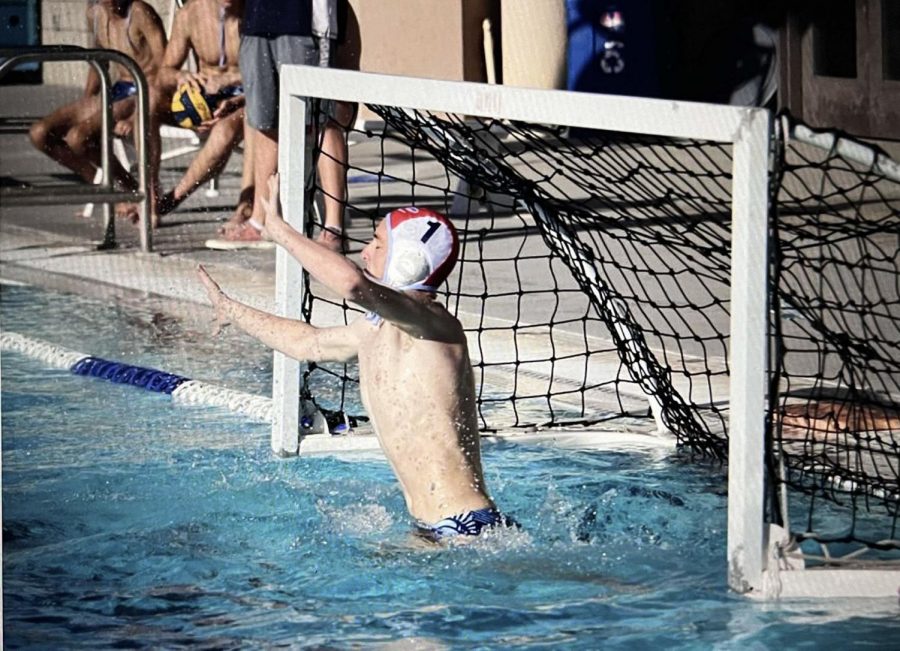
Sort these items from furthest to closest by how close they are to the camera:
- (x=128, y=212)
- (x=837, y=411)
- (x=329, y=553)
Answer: (x=128, y=212), (x=837, y=411), (x=329, y=553)

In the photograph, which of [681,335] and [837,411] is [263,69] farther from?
[837,411]

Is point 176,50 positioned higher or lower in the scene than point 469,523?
higher

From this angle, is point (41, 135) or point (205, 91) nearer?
point (205, 91)

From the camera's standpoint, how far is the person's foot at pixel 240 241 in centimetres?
931

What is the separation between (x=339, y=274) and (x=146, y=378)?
9.55 ft

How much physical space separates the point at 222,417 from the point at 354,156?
23.0 feet

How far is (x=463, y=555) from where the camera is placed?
4.39 meters

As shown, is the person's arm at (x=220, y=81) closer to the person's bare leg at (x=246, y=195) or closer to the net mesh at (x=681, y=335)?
the person's bare leg at (x=246, y=195)

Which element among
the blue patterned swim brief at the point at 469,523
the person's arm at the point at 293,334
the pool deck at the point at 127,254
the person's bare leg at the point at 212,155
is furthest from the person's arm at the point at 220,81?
the blue patterned swim brief at the point at 469,523

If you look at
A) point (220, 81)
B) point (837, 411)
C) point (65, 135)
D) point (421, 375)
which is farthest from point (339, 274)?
point (65, 135)

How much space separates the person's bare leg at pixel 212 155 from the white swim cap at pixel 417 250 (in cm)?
567

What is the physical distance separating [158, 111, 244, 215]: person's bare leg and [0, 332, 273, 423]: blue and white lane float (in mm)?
2707

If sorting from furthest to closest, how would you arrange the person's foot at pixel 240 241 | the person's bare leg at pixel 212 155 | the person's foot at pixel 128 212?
the person's foot at pixel 128 212
the person's bare leg at pixel 212 155
the person's foot at pixel 240 241

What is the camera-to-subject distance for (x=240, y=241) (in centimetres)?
945
